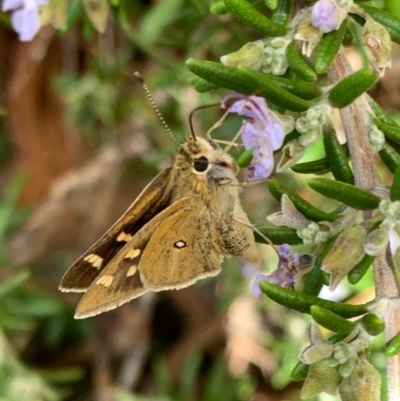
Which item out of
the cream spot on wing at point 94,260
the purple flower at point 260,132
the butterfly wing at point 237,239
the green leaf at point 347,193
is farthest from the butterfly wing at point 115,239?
the green leaf at point 347,193

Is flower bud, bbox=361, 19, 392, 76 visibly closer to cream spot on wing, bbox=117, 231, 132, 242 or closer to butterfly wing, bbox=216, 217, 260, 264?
butterfly wing, bbox=216, 217, 260, 264

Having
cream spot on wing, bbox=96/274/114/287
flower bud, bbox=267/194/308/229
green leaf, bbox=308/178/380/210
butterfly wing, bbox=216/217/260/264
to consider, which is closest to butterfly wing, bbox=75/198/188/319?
cream spot on wing, bbox=96/274/114/287

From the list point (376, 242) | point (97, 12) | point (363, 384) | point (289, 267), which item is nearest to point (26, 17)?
point (97, 12)

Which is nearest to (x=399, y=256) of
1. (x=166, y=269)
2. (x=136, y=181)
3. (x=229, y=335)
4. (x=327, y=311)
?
(x=327, y=311)

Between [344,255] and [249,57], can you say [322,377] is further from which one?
[249,57]

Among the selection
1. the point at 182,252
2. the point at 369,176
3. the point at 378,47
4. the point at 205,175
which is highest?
the point at 378,47

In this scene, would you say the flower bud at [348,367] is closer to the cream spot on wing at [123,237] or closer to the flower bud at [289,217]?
the flower bud at [289,217]
